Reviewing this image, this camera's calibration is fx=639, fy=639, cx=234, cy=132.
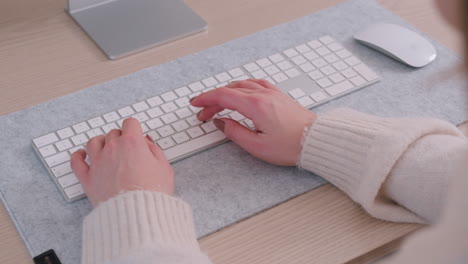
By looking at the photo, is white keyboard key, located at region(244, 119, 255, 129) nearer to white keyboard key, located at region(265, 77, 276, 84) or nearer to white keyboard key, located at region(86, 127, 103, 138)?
white keyboard key, located at region(265, 77, 276, 84)

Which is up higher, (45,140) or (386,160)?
(386,160)

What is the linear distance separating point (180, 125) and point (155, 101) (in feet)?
0.22

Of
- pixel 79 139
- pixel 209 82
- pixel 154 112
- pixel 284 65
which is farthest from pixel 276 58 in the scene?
pixel 79 139

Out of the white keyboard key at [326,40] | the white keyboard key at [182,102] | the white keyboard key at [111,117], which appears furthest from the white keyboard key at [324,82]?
the white keyboard key at [111,117]

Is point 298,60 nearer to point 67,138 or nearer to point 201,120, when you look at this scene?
point 201,120

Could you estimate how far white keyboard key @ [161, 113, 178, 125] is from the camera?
889 mm

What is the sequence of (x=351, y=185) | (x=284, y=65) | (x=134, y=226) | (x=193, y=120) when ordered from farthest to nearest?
(x=284, y=65) → (x=193, y=120) → (x=351, y=185) → (x=134, y=226)

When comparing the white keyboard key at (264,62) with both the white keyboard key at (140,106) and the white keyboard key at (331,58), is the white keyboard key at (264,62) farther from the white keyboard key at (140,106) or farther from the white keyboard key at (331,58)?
the white keyboard key at (140,106)

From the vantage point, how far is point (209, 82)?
960 millimetres

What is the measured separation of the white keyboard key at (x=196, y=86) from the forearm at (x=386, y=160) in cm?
20

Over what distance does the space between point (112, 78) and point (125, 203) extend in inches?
12.5

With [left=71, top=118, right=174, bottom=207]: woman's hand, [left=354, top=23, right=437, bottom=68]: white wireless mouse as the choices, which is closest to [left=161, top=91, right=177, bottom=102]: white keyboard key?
[left=71, top=118, right=174, bottom=207]: woman's hand

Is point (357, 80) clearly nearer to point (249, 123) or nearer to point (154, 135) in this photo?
point (249, 123)

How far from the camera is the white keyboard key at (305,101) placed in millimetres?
923
